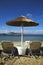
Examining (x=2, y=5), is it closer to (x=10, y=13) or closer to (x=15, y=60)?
(x=10, y=13)

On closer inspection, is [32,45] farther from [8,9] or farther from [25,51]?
[8,9]

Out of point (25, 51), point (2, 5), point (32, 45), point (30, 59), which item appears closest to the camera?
point (30, 59)

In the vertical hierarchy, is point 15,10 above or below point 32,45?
above

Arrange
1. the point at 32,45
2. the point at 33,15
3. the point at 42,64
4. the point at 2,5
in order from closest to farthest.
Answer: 1. the point at 42,64
2. the point at 32,45
3. the point at 2,5
4. the point at 33,15

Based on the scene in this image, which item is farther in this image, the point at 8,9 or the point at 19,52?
the point at 8,9

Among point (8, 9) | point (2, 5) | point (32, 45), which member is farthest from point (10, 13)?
point (32, 45)

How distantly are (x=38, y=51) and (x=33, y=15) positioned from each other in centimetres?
1581

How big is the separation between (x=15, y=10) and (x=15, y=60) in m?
16.4

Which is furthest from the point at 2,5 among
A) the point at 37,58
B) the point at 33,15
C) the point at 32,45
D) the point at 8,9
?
the point at 37,58

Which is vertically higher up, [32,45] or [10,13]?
[10,13]

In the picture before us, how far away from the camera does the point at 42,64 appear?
3834 mm

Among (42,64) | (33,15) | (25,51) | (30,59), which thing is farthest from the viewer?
(33,15)

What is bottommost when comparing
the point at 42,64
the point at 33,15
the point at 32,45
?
the point at 42,64

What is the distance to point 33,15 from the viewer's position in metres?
20.6
